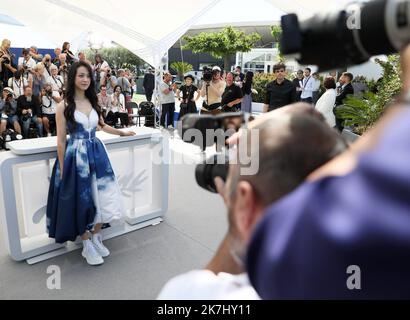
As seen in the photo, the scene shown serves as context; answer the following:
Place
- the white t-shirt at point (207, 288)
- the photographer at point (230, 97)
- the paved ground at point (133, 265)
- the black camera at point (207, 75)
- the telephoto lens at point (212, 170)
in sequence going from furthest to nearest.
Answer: the black camera at point (207, 75), the photographer at point (230, 97), the paved ground at point (133, 265), the telephoto lens at point (212, 170), the white t-shirt at point (207, 288)

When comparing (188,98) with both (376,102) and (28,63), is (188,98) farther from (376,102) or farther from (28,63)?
(376,102)

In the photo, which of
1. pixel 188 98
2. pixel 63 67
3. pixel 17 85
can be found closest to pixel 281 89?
pixel 188 98

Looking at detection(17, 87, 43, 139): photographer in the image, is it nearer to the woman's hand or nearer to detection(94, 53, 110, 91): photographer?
detection(94, 53, 110, 91): photographer

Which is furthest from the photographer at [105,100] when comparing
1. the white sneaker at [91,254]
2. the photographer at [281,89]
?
the white sneaker at [91,254]

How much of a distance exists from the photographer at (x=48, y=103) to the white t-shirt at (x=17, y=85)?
430mm

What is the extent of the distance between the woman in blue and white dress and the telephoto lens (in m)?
2.10

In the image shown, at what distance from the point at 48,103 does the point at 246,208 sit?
26.4 feet

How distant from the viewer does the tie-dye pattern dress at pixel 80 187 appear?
111 inches

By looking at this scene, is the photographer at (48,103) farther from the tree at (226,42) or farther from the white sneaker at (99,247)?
the tree at (226,42)

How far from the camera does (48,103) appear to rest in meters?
7.64

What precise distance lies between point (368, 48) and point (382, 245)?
0.43 metres

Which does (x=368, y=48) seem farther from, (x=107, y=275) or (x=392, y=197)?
(x=107, y=275)

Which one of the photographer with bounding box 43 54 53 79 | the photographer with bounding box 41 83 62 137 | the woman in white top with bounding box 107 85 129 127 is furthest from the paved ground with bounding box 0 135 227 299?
the woman in white top with bounding box 107 85 129 127
